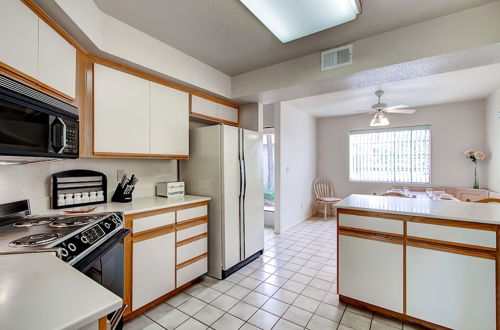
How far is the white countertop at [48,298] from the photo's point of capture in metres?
0.59

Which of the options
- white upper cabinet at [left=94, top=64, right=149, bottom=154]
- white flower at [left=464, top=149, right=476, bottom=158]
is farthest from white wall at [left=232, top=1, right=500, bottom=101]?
white flower at [left=464, top=149, right=476, bottom=158]

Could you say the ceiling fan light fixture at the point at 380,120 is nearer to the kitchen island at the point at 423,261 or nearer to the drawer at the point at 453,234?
the kitchen island at the point at 423,261

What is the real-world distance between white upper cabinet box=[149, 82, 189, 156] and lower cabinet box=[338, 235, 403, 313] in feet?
6.56

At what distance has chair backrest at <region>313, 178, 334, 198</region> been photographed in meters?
5.91

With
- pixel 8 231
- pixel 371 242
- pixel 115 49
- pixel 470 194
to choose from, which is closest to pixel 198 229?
pixel 8 231

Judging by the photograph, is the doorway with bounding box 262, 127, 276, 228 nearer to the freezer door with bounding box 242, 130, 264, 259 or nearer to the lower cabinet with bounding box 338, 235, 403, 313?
the freezer door with bounding box 242, 130, 264, 259

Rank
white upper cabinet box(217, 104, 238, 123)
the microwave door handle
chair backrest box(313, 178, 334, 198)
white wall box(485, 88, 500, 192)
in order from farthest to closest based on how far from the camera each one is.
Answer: chair backrest box(313, 178, 334, 198), white wall box(485, 88, 500, 192), white upper cabinet box(217, 104, 238, 123), the microwave door handle

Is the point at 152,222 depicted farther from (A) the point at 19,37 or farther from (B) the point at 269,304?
(A) the point at 19,37

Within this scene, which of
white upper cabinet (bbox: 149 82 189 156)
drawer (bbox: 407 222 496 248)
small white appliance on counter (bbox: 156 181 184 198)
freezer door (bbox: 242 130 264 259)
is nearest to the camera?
drawer (bbox: 407 222 496 248)

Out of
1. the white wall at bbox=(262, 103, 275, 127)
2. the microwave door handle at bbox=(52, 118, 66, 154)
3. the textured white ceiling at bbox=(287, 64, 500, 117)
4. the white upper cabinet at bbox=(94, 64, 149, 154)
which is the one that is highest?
the textured white ceiling at bbox=(287, 64, 500, 117)

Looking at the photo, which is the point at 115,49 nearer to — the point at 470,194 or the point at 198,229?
the point at 198,229

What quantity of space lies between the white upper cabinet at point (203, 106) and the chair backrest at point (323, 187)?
12.4 ft

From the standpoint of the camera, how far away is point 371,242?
200 cm

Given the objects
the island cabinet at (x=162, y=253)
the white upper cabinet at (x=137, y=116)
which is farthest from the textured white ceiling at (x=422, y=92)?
the island cabinet at (x=162, y=253)
